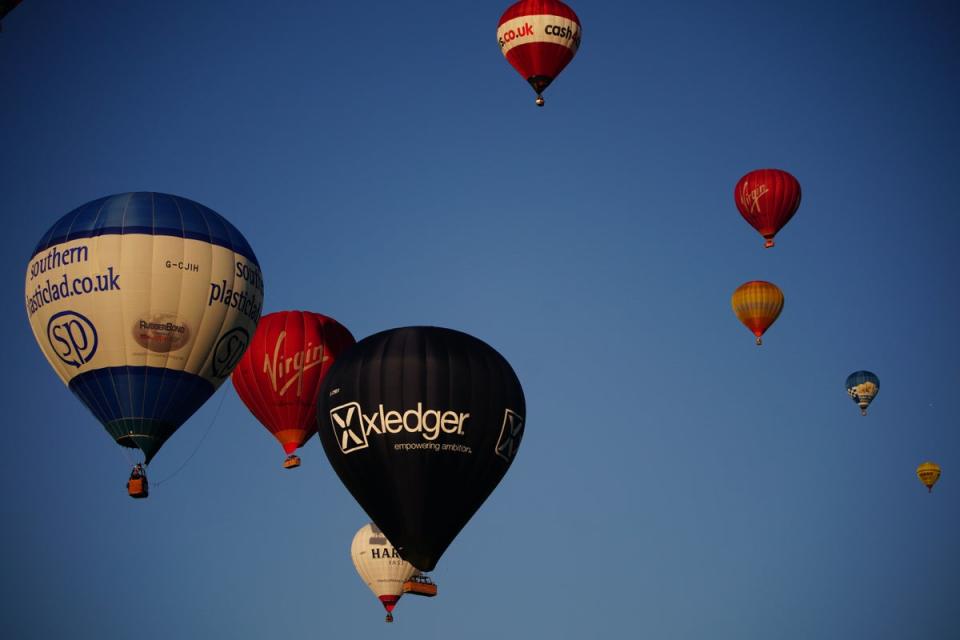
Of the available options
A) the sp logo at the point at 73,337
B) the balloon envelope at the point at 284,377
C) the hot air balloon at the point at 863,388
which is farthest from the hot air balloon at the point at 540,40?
the hot air balloon at the point at 863,388

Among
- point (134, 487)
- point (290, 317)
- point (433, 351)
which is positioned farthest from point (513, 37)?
point (134, 487)

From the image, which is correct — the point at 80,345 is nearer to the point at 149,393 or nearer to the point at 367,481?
the point at 149,393

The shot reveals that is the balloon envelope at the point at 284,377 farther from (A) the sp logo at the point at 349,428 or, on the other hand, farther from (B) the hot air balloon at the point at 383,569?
(B) the hot air balloon at the point at 383,569

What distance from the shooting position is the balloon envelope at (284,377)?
42.8 m

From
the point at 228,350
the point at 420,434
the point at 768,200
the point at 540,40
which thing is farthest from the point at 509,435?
the point at 768,200

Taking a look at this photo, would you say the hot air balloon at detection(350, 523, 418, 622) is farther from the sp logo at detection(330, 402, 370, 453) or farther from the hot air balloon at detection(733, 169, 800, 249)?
the sp logo at detection(330, 402, 370, 453)

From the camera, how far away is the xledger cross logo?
34062 millimetres

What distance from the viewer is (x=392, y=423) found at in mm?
34125

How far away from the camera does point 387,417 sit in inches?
1347

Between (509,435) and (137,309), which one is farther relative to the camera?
(137,309)

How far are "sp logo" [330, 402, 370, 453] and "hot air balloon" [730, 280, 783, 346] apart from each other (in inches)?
1044

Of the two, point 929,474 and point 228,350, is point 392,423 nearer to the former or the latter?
point 228,350

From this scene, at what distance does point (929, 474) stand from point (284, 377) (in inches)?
1329

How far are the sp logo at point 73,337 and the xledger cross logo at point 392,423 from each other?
579 cm
